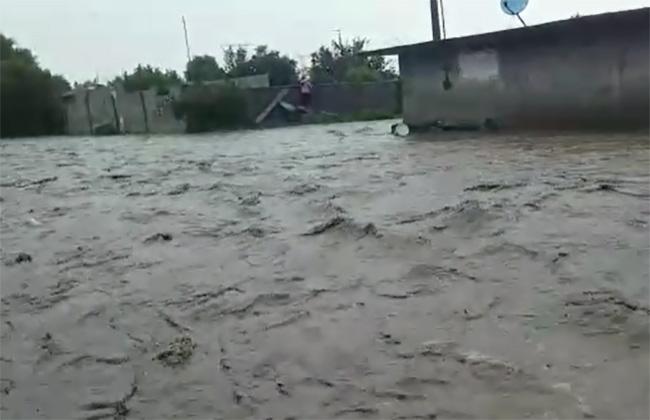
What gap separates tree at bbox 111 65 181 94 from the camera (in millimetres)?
32094

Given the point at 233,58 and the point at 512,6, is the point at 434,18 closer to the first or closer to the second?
the point at 512,6

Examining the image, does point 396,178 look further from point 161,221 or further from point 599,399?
point 599,399

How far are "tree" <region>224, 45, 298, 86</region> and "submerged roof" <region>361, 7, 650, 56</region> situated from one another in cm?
2678

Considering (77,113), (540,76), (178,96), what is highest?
(178,96)

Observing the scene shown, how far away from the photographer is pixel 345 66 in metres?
42.7

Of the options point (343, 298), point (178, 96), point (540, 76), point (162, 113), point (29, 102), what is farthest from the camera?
point (29, 102)

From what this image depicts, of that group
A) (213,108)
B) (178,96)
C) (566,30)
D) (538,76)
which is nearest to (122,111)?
(178,96)

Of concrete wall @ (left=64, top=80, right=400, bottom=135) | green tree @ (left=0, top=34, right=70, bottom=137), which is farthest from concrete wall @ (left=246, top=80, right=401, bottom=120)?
green tree @ (left=0, top=34, right=70, bottom=137)

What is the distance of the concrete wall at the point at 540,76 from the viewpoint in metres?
12.9

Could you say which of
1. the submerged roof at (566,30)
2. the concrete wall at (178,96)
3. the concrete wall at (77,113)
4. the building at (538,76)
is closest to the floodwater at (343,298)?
the building at (538,76)

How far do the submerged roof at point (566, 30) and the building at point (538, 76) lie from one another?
0.05 feet

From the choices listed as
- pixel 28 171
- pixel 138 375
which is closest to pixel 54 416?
pixel 138 375

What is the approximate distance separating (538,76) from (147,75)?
25.2m

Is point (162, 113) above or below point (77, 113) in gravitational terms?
below
